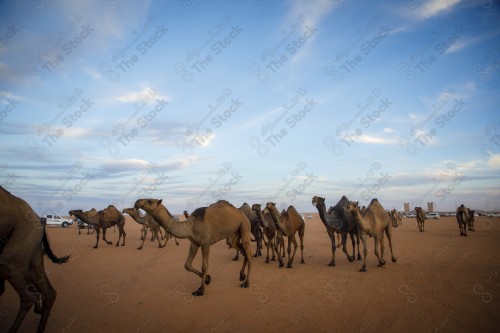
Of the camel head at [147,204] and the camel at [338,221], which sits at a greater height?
the camel head at [147,204]

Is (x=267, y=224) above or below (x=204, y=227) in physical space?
below

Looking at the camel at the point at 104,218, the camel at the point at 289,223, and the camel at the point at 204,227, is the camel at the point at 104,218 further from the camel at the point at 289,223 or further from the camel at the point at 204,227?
the camel at the point at 204,227

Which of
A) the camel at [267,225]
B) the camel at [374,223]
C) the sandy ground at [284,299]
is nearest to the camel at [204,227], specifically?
the sandy ground at [284,299]

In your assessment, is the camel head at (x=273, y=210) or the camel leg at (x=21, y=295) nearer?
the camel leg at (x=21, y=295)

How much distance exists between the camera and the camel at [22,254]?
493 centimetres

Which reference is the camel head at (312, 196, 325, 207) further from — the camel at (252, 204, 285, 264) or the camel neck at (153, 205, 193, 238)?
the camel neck at (153, 205, 193, 238)

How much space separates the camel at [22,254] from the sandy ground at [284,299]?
3.41 ft

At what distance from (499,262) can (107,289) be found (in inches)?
544

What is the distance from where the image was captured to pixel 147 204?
7957 mm

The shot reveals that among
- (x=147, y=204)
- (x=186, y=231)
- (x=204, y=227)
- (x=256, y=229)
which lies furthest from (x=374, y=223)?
(x=147, y=204)

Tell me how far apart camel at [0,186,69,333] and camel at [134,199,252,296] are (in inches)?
104

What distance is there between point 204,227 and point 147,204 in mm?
1654

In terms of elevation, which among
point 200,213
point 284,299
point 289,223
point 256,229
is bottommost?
point 284,299

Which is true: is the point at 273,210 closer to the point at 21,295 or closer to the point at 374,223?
the point at 374,223
